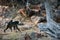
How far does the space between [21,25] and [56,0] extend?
1380 mm

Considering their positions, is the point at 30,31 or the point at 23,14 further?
the point at 23,14

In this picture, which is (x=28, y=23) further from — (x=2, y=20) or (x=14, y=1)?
(x=14, y=1)

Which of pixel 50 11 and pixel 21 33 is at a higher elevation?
pixel 50 11

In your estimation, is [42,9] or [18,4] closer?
[42,9]

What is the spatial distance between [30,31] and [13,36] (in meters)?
0.71

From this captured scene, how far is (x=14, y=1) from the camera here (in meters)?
9.62

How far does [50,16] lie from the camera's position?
610 centimetres

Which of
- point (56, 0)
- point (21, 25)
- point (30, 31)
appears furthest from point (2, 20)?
point (56, 0)

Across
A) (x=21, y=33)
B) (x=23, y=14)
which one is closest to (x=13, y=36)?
(x=21, y=33)

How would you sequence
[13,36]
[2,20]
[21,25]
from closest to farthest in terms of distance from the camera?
1. [13,36]
2. [21,25]
3. [2,20]

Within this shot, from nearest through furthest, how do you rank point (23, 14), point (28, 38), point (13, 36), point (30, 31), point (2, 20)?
point (28, 38)
point (13, 36)
point (30, 31)
point (2, 20)
point (23, 14)

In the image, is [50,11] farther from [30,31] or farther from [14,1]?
[14,1]

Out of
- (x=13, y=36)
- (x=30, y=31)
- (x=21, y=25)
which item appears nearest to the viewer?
(x=13, y=36)

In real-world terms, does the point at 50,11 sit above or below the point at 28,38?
above
